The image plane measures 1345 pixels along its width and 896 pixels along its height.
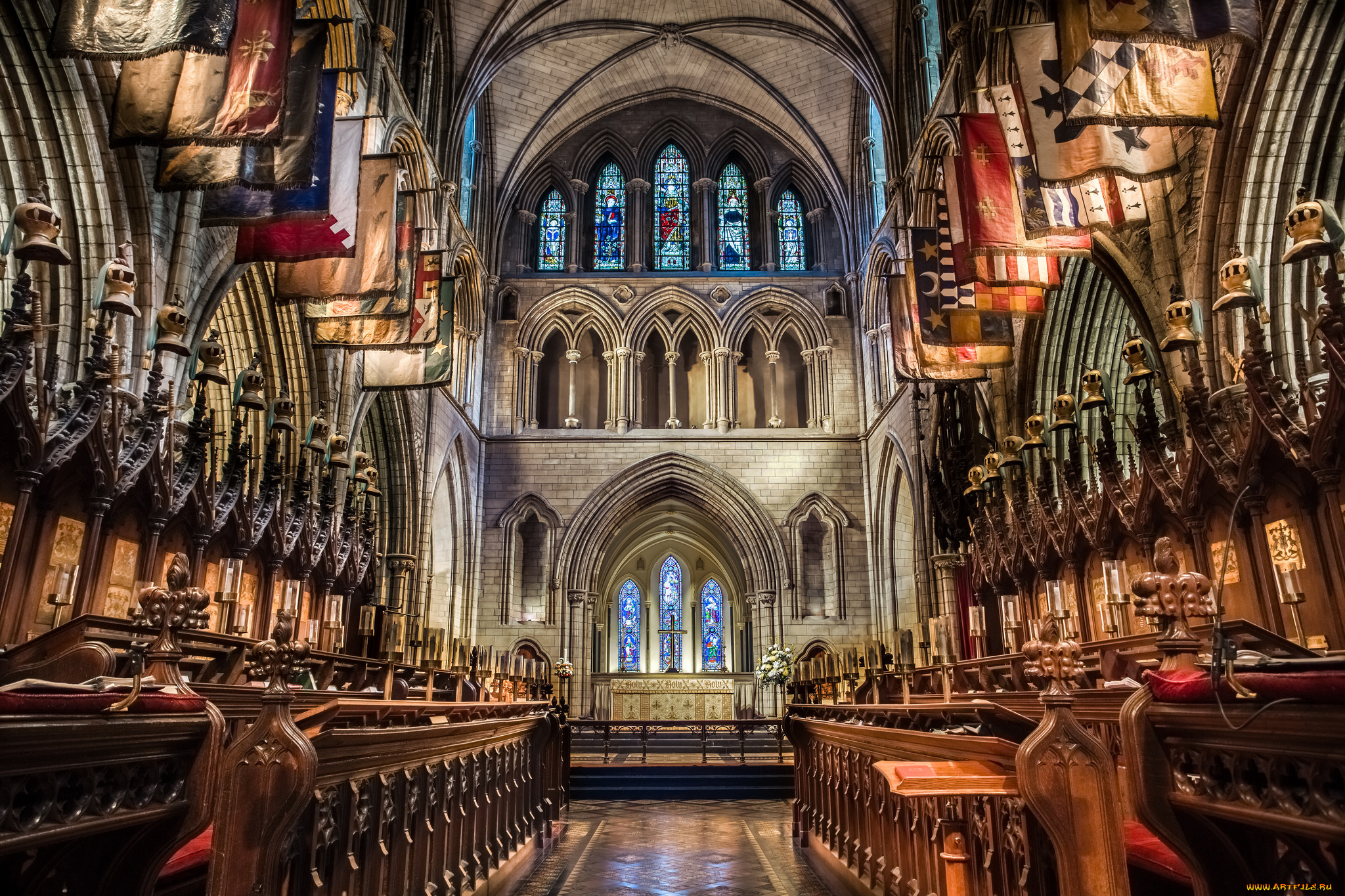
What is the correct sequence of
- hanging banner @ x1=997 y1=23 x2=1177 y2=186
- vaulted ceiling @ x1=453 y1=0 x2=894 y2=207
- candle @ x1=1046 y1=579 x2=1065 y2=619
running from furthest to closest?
vaulted ceiling @ x1=453 y1=0 x2=894 y2=207 → candle @ x1=1046 y1=579 x2=1065 y2=619 → hanging banner @ x1=997 y1=23 x2=1177 y2=186

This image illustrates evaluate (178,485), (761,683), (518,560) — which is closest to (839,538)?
(761,683)

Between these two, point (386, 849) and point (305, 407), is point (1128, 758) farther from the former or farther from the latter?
point (305, 407)

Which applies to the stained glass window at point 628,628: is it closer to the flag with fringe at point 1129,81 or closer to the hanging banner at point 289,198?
the hanging banner at point 289,198

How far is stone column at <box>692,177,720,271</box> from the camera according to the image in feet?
70.7

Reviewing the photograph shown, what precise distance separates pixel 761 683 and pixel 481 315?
999 cm

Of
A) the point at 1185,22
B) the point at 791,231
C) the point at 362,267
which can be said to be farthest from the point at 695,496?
the point at 1185,22

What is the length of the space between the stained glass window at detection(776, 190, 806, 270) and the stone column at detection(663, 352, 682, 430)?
3.67 m

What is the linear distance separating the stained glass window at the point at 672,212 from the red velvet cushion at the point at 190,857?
64.5 feet

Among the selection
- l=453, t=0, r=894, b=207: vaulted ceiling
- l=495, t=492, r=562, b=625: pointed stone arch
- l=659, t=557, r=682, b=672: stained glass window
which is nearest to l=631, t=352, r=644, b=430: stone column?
l=495, t=492, r=562, b=625: pointed stone arch

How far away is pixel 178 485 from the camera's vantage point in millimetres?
8172

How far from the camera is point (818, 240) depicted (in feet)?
71.8

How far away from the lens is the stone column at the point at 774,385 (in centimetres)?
2070

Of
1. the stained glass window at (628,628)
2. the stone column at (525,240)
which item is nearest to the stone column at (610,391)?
the stone column at (525,240)

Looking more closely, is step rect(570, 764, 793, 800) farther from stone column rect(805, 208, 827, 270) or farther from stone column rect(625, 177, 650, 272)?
stone column rect(805, 208, 827, 270)
